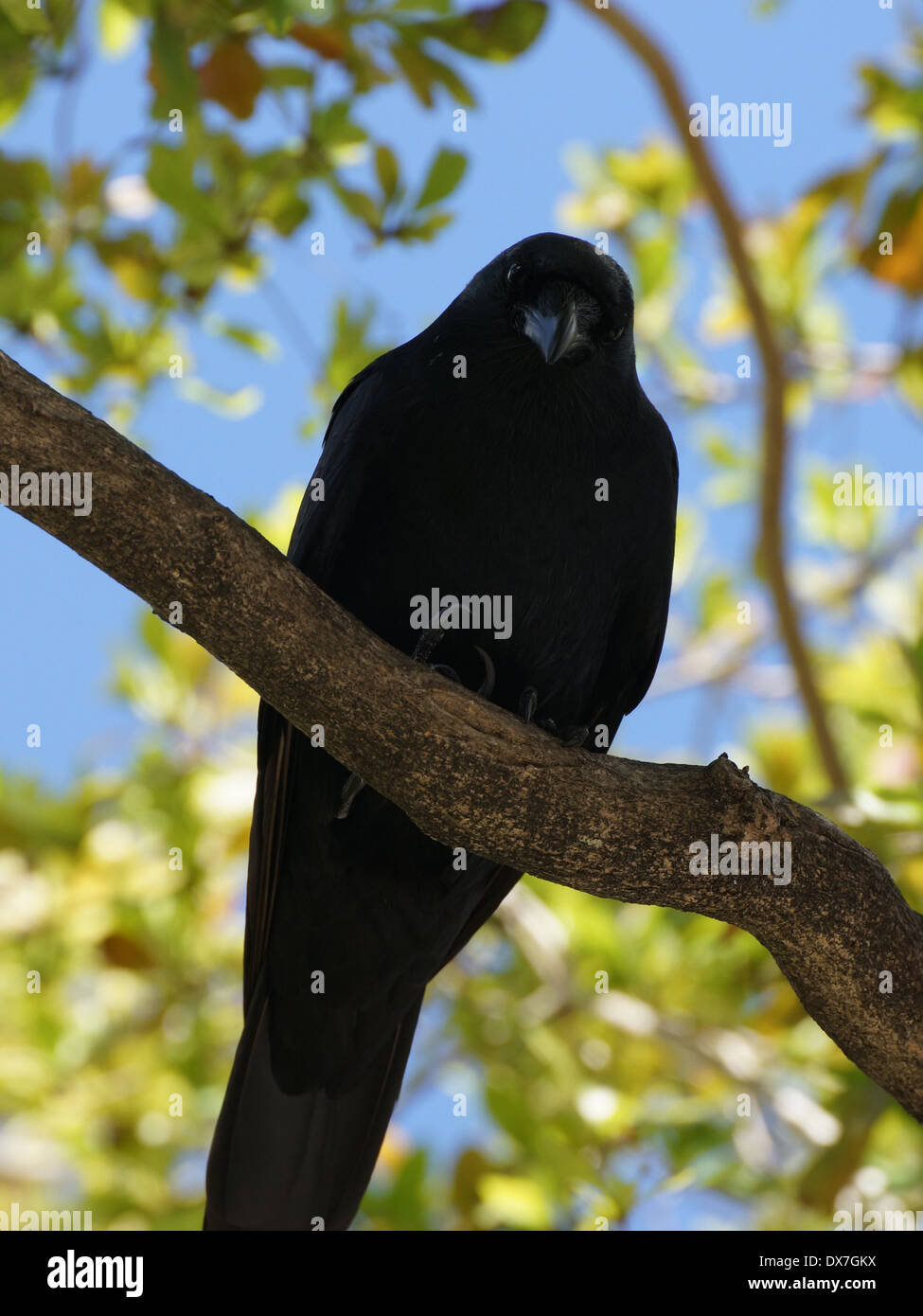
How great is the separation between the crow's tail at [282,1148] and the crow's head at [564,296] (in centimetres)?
181

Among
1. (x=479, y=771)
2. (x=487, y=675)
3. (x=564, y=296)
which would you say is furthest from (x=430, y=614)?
(x=564, y=296)

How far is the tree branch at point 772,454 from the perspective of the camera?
15.9 ft

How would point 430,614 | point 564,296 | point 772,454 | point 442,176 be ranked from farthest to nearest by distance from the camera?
point 772,454 < point 442,176 < point 564,296 < point 430,614

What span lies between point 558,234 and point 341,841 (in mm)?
1598

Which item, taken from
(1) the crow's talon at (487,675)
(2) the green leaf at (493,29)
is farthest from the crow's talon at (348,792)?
(2) the green leaf at (493,29)

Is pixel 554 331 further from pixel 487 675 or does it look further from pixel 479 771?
pixel 479 771

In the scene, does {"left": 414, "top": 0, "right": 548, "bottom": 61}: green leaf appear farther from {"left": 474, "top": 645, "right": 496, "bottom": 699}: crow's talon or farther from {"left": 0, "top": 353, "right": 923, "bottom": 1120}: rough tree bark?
{"left": 0, "top": 353, "right": 923, "bottom": 1120}: rough tree bark

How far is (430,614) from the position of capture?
3148 millimetres

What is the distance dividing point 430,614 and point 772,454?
2205 millimetres

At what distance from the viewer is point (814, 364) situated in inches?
223

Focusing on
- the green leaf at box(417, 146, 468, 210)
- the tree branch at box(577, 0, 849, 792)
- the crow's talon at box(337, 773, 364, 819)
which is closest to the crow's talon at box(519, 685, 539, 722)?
the crow's talon at box(337, 773, 364, 819)

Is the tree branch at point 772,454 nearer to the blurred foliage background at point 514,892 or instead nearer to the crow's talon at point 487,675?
the blurred foliage background at point 514,892
